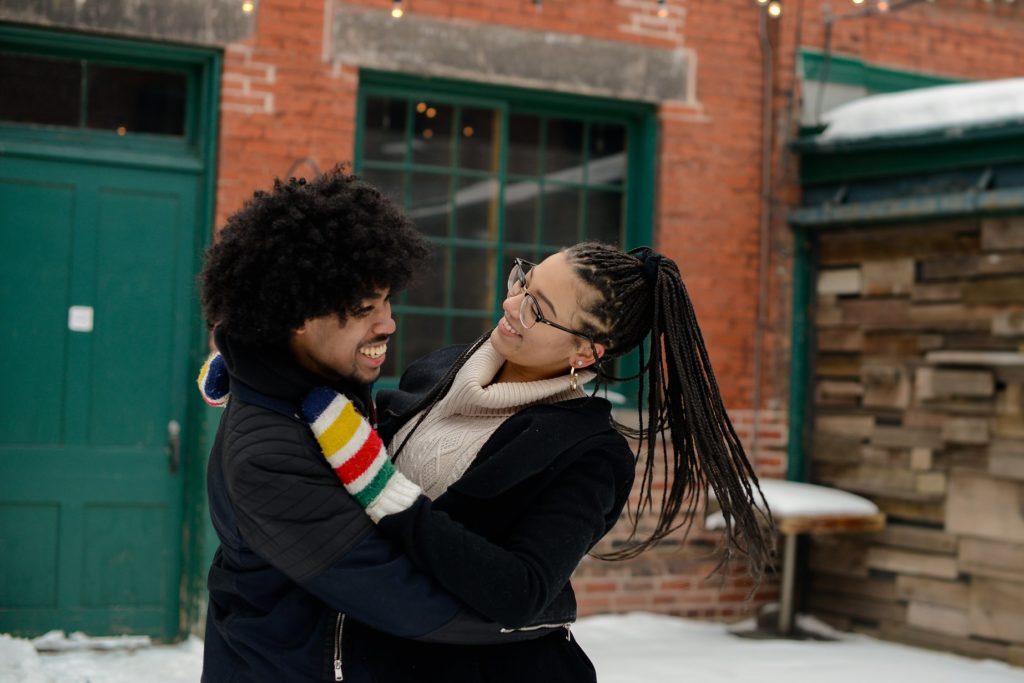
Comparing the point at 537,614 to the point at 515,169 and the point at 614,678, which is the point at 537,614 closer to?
the point at 614,678

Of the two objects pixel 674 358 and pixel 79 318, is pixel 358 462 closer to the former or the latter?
pixel 674 358

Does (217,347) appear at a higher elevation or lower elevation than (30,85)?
lower

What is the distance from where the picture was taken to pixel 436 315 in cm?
690

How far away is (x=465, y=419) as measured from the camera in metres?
2.39

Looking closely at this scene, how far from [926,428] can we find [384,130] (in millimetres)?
3570

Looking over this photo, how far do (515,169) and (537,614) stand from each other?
5.27 m

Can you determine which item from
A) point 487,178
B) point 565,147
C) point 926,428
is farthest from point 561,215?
point 926,428

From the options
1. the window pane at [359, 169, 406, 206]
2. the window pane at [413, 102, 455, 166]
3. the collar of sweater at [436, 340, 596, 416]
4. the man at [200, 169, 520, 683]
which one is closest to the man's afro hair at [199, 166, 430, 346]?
the man at [200, 169, 520, 683]

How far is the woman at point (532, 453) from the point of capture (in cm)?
200

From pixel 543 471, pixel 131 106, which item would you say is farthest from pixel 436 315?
pixel 543 471

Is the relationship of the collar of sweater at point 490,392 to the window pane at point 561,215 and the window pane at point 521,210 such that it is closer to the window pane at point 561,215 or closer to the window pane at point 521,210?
the window pane at point 521,210

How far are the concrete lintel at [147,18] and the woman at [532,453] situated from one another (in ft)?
13.1

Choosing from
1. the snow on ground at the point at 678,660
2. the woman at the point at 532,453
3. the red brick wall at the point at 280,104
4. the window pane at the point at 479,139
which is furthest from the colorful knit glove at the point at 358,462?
the window pane at the point at 479,139

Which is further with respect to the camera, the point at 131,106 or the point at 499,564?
the point at 131,106
